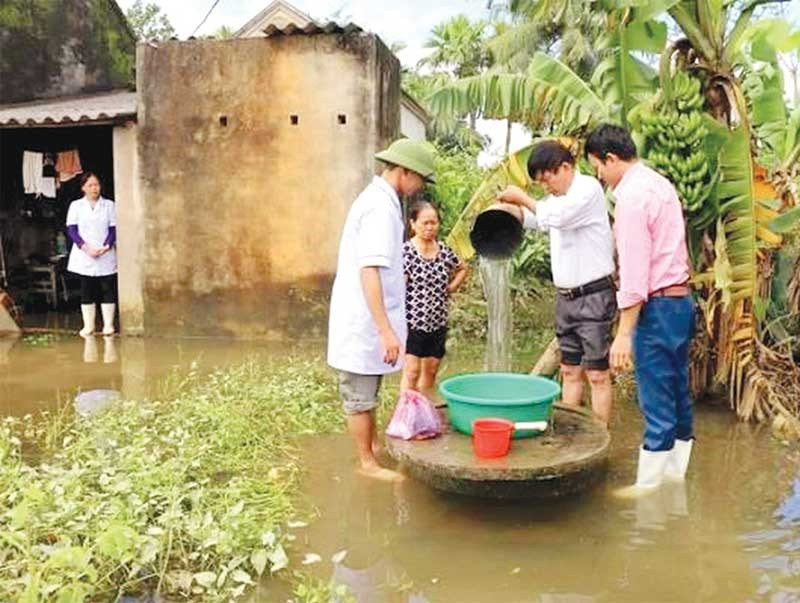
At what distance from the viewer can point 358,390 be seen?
15.8 ft

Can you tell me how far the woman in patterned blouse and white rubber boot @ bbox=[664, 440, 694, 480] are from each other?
184 cm

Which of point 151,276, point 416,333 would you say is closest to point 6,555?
point 416,333

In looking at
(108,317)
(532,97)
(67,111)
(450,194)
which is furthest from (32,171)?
(532,97)

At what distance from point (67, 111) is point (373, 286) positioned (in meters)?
7.53

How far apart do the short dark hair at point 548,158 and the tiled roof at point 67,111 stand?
6382mm

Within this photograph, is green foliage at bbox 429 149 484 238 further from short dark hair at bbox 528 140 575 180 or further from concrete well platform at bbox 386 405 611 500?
concrete well platform at bbox 386 405 611 500

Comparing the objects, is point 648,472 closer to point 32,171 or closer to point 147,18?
point 32,171

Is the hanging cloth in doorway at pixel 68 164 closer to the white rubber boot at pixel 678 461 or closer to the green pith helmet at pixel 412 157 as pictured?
the green pith helmet at pixel 412 157

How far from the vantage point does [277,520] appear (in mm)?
4293

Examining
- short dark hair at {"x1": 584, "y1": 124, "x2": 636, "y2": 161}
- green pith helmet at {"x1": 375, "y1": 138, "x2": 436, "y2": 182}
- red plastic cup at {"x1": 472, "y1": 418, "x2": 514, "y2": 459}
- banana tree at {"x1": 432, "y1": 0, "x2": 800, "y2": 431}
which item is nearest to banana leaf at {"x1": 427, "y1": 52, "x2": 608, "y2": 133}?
banana tree at {"x1": 432, "y1": 0, "x2": 800, "y2": 431}

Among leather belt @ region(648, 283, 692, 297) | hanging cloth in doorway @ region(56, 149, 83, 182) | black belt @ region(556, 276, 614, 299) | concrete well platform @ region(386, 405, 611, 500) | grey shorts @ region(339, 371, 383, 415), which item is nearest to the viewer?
concrete well platform @ region(386, 405, 611, 500)

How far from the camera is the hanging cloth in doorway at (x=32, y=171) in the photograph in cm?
1212

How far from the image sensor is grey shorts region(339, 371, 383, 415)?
4.82 m

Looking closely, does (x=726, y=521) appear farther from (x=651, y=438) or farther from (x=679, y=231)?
(x=679, y=231)
